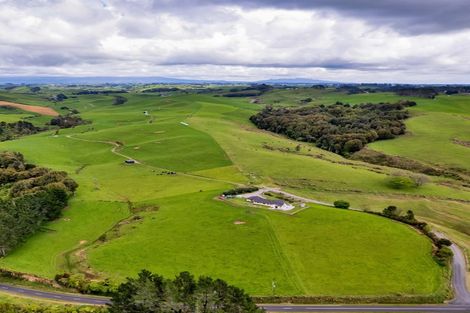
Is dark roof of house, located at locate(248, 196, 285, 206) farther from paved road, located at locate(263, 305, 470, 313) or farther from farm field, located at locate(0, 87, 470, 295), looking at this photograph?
paved road, located at locate(263, 305, 470, 313)

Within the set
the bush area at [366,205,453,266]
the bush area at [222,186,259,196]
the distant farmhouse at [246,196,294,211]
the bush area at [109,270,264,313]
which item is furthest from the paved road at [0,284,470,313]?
the bush area at [222,186,259,196]

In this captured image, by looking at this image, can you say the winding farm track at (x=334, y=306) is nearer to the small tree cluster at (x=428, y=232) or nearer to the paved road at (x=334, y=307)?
the paved road at (x=334, y=307)

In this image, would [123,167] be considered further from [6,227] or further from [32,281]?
[32,281]

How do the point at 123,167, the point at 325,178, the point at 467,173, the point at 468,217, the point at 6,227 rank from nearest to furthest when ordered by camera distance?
the point at 6,227, the point at 468,217, the point at 325,178, the point at 467,173, the point at 123,167

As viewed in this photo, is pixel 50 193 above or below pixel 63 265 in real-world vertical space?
above

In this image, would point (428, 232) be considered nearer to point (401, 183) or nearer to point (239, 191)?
point (401, 183)

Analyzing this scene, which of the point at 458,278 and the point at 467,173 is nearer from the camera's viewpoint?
the point at 458,278

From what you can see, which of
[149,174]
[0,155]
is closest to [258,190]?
[149,174]
